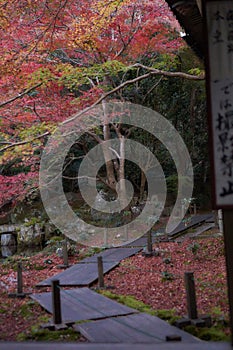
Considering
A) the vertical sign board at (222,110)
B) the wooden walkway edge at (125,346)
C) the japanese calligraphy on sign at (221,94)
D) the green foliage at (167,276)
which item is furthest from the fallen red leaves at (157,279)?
the japanese calligraphy on sign at (221,94)

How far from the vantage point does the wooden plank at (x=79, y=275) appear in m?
7.57

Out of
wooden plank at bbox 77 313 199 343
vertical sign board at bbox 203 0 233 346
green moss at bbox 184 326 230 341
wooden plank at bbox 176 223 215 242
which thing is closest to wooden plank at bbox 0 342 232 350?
vertical sign board at bbox 203 0 233 346

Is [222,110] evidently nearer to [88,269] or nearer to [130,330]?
[130,330]

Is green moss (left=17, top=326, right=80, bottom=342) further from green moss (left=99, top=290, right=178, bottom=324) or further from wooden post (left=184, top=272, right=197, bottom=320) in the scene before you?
wooden post (left=184, top=272, right=197, bottom=320)

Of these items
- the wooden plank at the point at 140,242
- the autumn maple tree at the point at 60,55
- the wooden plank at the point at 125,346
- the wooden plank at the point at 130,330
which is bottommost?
the wooden plank at the point at 130,330

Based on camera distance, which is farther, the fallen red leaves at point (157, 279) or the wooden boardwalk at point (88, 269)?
the wooden boardwalk at point (88, 269)

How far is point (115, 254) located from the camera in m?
10.2

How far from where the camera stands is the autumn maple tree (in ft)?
29.6

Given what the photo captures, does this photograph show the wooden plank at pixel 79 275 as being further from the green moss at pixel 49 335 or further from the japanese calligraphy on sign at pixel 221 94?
the japanese calligraphy on sign at pixel 221 94

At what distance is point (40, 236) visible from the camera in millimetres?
13141

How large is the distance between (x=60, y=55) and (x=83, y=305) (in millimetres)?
8955

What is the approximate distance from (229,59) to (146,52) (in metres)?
9.69

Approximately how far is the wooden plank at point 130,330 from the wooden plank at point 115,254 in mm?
4390

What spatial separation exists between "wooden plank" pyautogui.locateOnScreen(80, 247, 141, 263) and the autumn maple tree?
9.88ft
